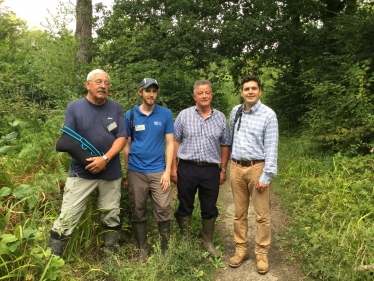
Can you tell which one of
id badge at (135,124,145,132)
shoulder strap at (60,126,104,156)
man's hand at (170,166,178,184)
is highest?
id badge at (135,124,145,132)

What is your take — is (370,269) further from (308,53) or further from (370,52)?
(308,53)

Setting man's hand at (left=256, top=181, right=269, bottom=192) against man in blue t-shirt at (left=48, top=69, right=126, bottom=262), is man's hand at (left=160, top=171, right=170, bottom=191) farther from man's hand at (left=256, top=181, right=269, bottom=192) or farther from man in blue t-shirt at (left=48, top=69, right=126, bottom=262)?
man's hand at (left=256, top=181, right=269, bottom=192)

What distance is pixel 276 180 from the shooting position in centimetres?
655

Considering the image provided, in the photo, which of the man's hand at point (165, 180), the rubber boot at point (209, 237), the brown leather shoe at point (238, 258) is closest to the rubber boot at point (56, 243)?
the man's hand at point (165, 180)

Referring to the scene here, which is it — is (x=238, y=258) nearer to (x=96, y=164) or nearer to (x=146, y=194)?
(x=146, y=194)

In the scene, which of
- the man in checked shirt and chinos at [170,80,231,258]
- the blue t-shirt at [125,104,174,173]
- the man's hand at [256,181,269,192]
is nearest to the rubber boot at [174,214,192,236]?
the man in checked shirt and chinos at [170,80,231,258]

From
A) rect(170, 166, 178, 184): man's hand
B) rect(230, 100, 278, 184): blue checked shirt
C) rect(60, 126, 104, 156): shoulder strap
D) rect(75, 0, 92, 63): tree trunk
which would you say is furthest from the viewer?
rect(75, 0, 92, 63): tree trunk

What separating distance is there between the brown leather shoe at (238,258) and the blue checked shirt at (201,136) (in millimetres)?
1118

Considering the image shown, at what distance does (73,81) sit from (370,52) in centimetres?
691

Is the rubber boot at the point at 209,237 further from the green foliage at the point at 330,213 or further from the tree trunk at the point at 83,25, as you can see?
the tree trunk at the point at 83,25

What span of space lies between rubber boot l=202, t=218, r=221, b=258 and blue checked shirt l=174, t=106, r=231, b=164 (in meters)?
0.78

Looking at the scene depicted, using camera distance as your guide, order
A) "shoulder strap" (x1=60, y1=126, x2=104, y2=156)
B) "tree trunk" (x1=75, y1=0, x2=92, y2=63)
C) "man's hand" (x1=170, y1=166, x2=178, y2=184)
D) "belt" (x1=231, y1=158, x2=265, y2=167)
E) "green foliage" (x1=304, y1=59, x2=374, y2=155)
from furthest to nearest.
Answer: "tree trunk" (x1=75, y1=0, x2=92, y2=63)
"green foliage" (x1=304, y1=59, x2=374, y2=155)
"man's hand" (x1=170, y1=166, x2=178, y2=184)
"belt" (x1=231, y1=158, x2=265, y2=167)
"shoulder strap" (x1=60, y1=126, x2=104, y2=156)

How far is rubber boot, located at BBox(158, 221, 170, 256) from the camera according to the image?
3.60 metres

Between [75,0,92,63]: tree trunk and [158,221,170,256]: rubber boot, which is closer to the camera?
[158,221,170,256]: rubber boot
